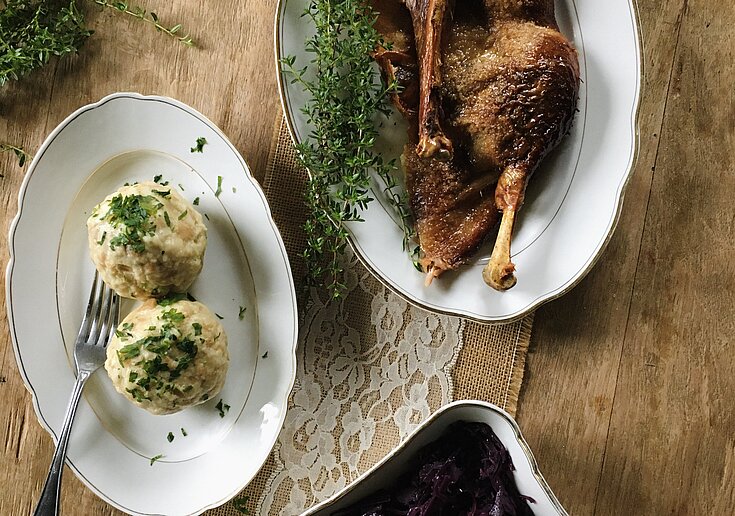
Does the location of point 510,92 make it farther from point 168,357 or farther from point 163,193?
point 168,357

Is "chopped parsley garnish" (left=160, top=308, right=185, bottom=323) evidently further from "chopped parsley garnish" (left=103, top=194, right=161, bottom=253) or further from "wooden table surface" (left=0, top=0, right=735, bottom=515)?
"wooden table surface" (left=0, top=0, right=735, bottom=515)

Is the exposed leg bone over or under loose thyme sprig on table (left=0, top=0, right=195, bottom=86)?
under

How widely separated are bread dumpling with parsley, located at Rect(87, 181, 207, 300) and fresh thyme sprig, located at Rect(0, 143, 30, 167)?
0.35m

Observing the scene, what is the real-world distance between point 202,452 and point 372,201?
0.77 metres

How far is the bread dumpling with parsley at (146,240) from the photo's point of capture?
5.55 ft

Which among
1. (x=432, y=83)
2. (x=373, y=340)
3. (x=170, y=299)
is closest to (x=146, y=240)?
(x=170, y=299)

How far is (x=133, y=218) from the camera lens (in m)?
1.69

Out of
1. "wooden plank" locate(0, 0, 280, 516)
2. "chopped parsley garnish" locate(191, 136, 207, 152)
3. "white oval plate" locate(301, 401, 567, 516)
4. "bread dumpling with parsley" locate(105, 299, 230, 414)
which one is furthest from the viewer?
"wooden plank" locate(0, 0, 280, 516)

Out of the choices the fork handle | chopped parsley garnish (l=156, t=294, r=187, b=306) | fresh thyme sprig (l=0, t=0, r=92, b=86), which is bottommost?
the fork handle

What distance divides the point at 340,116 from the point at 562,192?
0.57 metres

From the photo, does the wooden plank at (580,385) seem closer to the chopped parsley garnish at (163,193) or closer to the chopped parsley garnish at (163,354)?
Result: the chopped parsley garnish at (163,354)

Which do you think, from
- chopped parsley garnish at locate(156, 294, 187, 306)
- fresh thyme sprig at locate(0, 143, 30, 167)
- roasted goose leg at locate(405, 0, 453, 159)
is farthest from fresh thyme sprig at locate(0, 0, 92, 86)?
roasted goose leg at locate(405, 0, 453, 159)

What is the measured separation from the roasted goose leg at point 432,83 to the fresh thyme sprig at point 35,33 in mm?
900

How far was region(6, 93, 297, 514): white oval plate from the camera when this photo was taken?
185 cm
